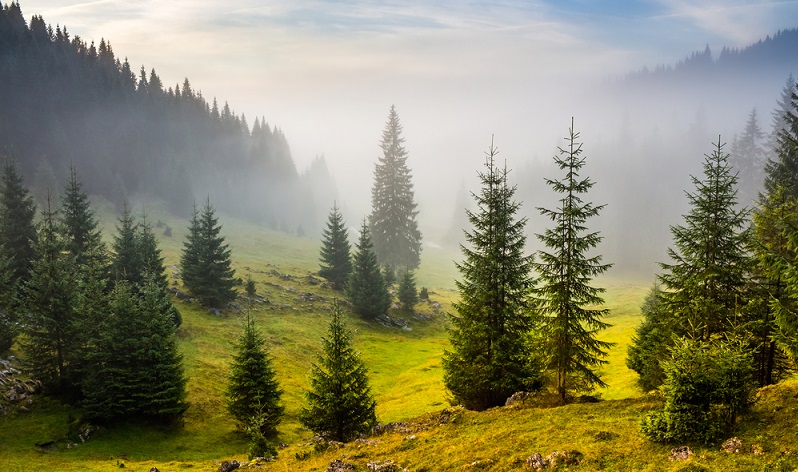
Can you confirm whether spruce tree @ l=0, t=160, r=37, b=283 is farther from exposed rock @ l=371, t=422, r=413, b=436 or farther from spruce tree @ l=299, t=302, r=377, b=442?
exposed rock @ l=371, t=422, r=413, b=436

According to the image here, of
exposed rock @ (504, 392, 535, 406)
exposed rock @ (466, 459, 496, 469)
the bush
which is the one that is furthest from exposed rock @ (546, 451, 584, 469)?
exposed rock @ (504, 392, 535, 406)

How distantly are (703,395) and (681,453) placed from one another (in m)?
2.15

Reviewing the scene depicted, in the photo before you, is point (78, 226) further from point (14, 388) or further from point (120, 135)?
point (120, 135)

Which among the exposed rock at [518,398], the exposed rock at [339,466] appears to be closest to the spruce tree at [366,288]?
the exposed rock at [518,398]

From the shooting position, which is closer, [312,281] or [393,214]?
[312,281]

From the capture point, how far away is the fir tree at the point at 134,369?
32.4 m

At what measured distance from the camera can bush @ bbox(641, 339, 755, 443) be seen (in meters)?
14.3

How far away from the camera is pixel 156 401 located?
32.3 metres

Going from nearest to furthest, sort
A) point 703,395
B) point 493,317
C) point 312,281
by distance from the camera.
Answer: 1. point 703,395
2. point 493,317
3. point 312,281

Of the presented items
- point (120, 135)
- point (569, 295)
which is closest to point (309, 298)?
point (569, 295)

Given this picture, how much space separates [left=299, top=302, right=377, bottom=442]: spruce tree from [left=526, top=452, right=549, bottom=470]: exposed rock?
1290 centimetres

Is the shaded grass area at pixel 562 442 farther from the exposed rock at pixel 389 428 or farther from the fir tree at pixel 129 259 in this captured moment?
the fir tree at pixel 129 259

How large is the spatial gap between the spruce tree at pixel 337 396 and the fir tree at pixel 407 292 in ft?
156

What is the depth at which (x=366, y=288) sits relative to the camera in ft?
224
